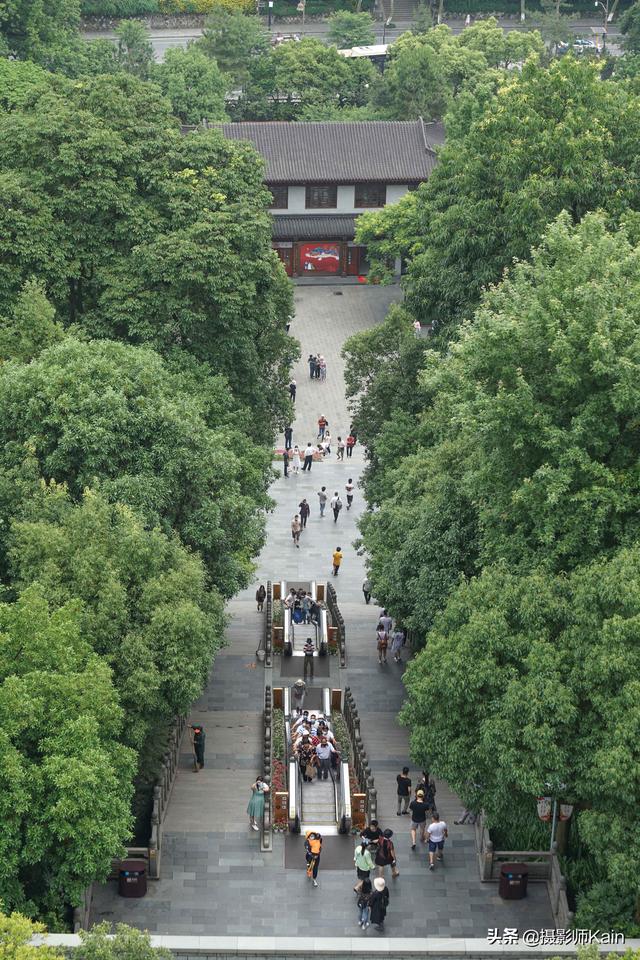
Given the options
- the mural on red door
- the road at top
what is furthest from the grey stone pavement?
the road at top

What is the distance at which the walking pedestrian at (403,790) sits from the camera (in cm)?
3650

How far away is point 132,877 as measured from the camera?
33.5m

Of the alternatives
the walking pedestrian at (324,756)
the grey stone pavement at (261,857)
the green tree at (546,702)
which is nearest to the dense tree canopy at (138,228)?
the grey stone pavement at (261,857)

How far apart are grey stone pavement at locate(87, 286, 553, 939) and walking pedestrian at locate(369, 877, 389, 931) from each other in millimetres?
280

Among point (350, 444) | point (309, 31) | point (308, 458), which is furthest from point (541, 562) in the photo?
point (309, 31)

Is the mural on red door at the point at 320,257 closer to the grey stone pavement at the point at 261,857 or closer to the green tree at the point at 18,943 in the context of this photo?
the grey stone pavement at the point at 261,857

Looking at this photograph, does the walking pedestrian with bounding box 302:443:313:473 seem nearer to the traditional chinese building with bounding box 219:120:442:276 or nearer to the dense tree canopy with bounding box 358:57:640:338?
the dense tree canopy with bounding box 358:57:640:338

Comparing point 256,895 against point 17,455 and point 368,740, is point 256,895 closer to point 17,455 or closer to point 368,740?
point 368,740

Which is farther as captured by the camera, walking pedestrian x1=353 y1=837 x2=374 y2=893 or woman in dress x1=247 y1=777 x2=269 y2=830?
woman in dress x1=247 y1=777 x2=269 y2=830

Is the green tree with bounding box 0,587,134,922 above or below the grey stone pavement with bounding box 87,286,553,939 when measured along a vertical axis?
above

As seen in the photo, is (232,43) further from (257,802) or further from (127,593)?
(257,802)

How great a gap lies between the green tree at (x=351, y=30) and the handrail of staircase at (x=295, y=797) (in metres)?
81.0

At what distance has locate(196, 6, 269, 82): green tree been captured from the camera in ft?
333

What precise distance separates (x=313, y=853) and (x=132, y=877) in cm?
401
